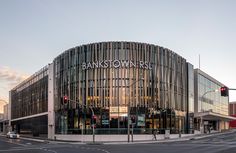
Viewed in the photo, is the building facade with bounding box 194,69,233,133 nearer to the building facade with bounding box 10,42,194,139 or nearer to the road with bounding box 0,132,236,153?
the building facade with bounding box 10,42,194,139

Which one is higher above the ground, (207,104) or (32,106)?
(207,104)

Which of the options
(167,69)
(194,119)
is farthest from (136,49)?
(194,119)

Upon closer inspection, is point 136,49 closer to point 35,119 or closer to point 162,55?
point 162,55

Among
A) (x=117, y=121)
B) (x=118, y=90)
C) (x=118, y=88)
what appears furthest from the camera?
(x=118, y=88)

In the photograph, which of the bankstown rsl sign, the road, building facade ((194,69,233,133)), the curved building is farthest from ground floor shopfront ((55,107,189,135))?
the road

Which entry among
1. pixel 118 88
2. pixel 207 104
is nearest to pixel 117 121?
pixel 118 88

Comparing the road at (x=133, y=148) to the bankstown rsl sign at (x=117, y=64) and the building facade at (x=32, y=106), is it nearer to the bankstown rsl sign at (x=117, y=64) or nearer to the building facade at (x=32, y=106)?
the bankstown rsl sign at (x=117, y=64)

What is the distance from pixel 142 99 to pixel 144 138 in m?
6.77

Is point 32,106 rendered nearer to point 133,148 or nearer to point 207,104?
point 207,104

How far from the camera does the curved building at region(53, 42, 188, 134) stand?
63.1 m

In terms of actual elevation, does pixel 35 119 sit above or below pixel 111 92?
below

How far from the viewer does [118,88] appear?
208 feet

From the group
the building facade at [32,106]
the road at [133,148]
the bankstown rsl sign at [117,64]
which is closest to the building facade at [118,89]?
the bankstown rsl sign at [117,64]

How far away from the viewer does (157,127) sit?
218 ft
